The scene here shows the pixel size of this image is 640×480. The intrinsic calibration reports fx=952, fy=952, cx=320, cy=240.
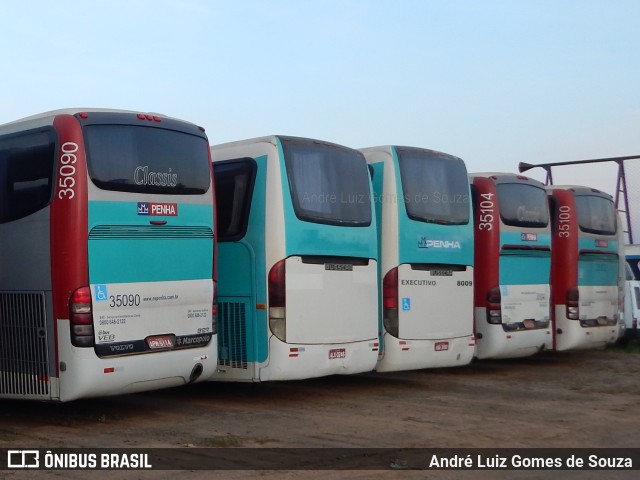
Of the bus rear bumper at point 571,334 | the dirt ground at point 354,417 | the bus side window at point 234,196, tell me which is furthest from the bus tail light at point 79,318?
the bus rear bumper at point 571,334

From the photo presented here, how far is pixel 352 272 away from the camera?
12312 millimetres

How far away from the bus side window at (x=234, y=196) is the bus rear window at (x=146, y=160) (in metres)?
0.82

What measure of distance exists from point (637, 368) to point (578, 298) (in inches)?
63.0

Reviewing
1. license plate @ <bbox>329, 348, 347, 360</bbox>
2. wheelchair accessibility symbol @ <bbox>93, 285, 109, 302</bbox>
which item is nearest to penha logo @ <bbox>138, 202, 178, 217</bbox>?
wheelchair accessibility symbol @ <bbox>93, 285, 109, 302</bbox>

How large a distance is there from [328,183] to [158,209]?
2590 millimetres

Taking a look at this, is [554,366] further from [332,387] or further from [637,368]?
[332,387]

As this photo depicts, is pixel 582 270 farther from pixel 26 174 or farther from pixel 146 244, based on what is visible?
pixel 26 174

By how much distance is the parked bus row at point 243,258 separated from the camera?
9.64m

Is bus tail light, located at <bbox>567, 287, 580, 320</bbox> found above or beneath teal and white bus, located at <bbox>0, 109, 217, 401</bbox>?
beneath

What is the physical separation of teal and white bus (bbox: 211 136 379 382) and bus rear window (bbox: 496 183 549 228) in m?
3.88

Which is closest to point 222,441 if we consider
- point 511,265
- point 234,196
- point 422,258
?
point 234,196

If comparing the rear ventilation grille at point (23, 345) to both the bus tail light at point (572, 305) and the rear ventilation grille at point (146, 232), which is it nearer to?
the rear ventilation grille at point (146, 232)

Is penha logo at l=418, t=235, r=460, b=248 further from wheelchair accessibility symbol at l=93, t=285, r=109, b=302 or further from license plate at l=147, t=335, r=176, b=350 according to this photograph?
wheelchair accessibility symbol at l=93, t=285, r=109, b=302

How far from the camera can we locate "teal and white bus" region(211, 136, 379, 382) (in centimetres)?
1137
